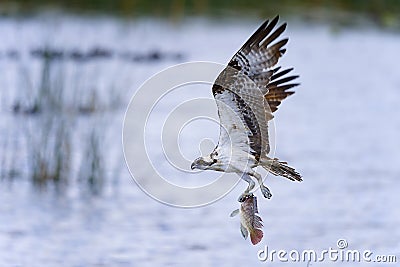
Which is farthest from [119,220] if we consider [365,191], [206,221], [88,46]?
[88,46]

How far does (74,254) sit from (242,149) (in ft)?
6.89

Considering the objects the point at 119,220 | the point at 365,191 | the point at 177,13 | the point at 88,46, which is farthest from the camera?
the point at 177,13

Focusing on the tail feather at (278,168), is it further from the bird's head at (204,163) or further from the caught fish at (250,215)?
the bird's head at (204,163)

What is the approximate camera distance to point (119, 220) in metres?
8.60

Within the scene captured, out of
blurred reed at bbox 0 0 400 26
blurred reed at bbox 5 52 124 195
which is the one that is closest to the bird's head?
blurred reed at bbox 5 52 124 195

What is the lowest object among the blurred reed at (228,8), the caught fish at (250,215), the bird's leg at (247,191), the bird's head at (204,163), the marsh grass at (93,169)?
the caught fish at (250,215)

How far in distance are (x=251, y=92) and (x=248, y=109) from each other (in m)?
0.10

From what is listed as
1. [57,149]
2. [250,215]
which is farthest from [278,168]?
[57,149]

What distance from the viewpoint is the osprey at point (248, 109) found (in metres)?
5.79

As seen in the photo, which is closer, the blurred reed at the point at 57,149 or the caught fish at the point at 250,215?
the caught fish at the point at 250,215

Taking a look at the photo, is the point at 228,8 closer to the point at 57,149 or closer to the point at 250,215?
the point at 57,149

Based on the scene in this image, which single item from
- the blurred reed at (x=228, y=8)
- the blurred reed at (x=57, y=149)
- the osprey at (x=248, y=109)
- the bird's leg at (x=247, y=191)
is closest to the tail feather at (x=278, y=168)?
the osprey at (x=248, y=109)

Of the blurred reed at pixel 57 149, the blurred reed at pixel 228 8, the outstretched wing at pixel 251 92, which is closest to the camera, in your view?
the outstretched wing at pixel 251 92

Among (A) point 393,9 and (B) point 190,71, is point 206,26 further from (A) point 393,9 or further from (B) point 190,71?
(B) point 190,71
